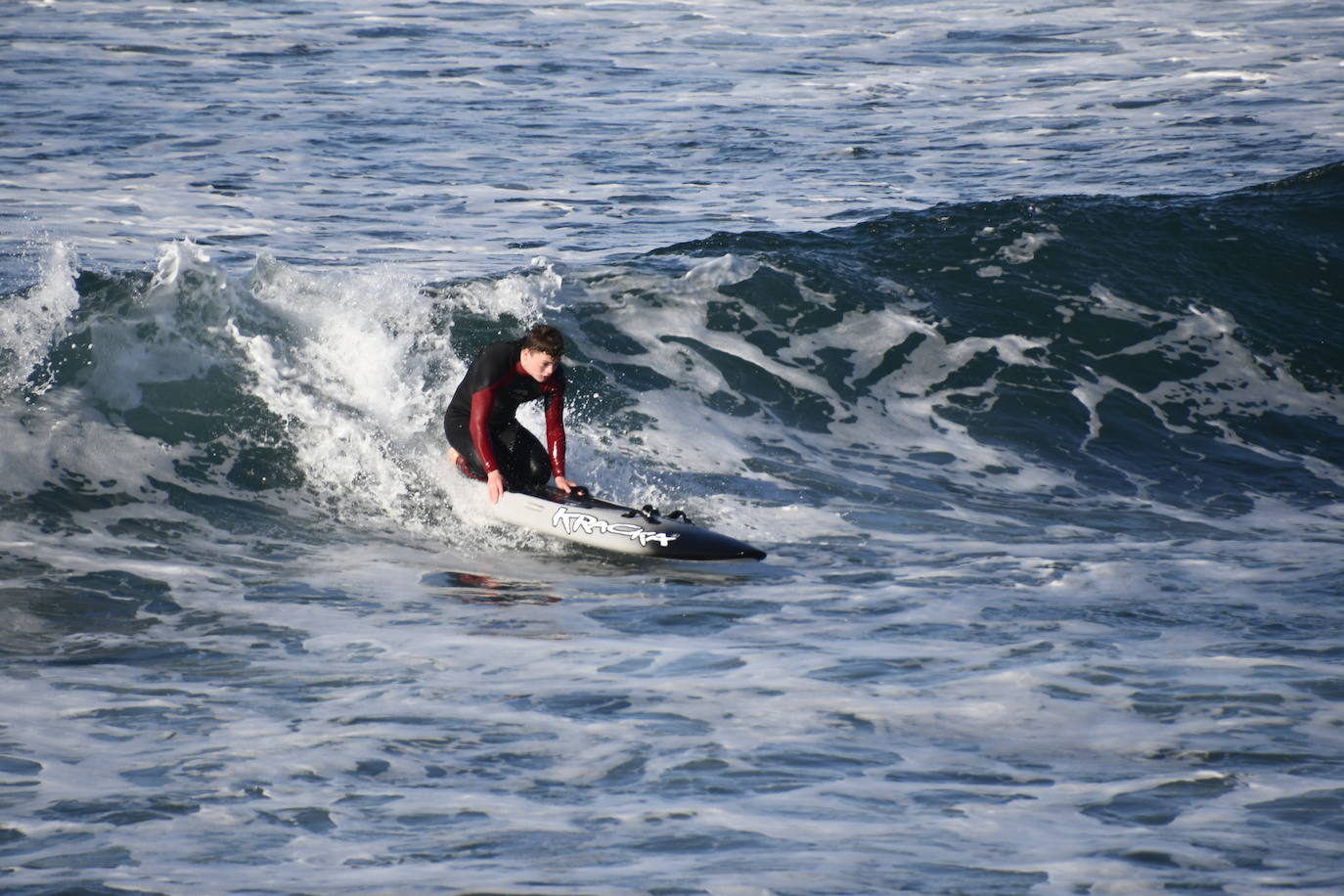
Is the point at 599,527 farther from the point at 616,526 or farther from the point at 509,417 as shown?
the point at 509,417

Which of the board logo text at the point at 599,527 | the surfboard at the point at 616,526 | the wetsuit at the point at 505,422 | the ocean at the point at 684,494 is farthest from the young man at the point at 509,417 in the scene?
the ocean at the point at 684,494

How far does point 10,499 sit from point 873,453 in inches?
261

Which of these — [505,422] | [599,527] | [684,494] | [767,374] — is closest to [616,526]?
[599,527]

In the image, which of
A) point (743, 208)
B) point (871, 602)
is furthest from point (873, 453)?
point (743, 208)

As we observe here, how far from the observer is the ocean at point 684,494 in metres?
5.14

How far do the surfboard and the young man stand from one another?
0.16 meters

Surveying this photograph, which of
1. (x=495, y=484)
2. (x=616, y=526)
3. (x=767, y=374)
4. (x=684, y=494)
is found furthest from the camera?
(x=767, y=374)

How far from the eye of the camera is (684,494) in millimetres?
10602

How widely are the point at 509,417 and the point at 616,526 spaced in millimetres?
1256

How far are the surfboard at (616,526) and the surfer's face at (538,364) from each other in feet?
2.94

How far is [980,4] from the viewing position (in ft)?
113

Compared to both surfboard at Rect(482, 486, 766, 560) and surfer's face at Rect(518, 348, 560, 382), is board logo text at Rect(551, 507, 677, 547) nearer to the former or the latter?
surfboard at Rect(482, 486, 766, 560)

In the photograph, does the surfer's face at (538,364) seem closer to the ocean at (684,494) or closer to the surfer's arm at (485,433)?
the surfer's arm at (485,433)

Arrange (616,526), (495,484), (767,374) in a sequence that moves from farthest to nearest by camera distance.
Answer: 1. (767,374)
2. (495,484)
3. (616,526)
